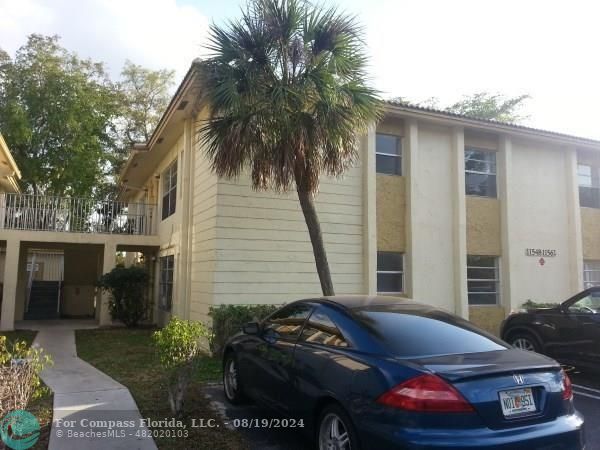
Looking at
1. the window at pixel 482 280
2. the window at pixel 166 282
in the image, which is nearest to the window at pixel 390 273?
the window at pixel 482 280

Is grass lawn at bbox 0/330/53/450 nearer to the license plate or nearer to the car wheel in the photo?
the license plate

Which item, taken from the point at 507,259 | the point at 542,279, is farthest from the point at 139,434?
the point at 542,279

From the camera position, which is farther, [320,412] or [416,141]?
[416,141]

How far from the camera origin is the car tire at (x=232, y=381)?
5.92m

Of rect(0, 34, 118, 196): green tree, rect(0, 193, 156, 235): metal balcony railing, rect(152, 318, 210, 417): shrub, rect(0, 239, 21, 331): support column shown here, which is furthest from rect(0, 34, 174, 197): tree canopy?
rect(152, 318, 210, 417): shrub

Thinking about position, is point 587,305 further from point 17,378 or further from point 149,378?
point 17,378

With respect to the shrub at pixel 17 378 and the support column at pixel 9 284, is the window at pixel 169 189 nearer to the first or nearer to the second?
the support column at pixel 9 284

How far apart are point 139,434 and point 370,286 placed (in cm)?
708

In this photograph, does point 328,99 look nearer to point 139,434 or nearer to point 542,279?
point 139,434

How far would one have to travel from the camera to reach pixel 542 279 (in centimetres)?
1334

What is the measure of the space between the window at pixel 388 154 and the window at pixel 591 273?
22.1 feet

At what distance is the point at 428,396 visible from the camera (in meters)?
3.32

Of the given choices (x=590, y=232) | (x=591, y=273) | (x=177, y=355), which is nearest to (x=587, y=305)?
(x=177, y=355)

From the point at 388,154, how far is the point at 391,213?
59.8 inches
